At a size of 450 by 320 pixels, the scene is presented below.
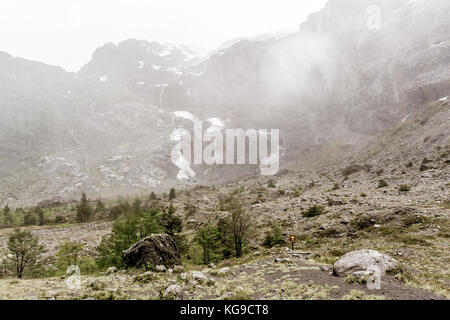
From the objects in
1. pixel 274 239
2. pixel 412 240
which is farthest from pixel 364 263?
pixel 274 239

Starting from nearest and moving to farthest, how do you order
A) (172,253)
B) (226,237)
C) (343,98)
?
(172,253), (226,237), (343,98)

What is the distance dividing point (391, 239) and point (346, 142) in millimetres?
146517

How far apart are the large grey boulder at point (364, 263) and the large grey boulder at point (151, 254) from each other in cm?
1235

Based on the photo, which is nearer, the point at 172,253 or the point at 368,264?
the point at 368,264

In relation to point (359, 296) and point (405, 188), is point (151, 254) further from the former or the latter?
point (405, 188)

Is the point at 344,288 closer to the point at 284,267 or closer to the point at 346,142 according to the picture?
the point at 284,267

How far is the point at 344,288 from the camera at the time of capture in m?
11.4

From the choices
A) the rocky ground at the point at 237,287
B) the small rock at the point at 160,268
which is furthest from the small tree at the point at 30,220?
the small rock at the point at 160,268

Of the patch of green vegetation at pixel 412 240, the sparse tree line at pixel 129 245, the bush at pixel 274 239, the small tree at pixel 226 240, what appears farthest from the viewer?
the small tree at pixel 226 240

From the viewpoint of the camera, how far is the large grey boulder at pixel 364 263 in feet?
41.2

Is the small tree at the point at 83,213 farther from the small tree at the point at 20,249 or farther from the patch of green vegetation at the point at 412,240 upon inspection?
the patch of green vegetation at the point at 412,240

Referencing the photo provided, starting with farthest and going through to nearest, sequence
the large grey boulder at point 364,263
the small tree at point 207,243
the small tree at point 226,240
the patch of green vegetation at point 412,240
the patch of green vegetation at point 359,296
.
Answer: the small tree at point 226,240
the small tree at point 207,243
the patch of green vegetation at point 412,240
the large grey boulder at point 364,263
the patch of green vegetation at point 359,296
